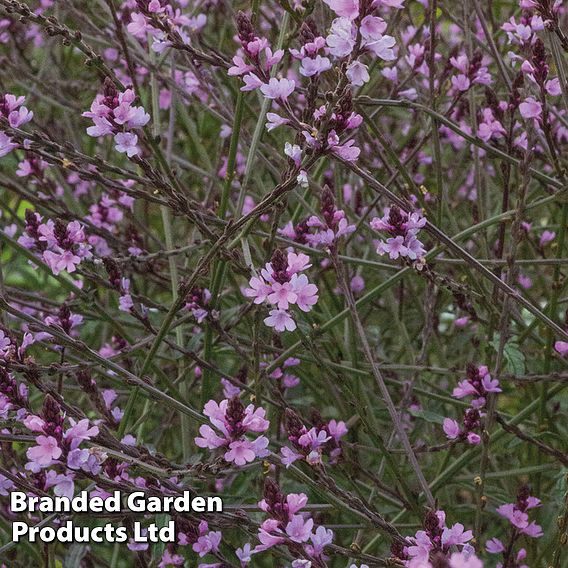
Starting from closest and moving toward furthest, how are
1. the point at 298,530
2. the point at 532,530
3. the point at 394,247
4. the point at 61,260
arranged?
the point at 298,530
the point at 394,247
the point at 61,260
the point at 532,530

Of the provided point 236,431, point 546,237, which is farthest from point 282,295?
point 546,237

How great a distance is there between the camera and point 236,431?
1271 mm

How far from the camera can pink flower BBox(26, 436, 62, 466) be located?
1.23 metres

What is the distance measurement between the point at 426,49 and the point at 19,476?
128 cm

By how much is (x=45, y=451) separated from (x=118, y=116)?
1.73ft

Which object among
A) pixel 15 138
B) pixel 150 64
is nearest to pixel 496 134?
pixel 150 64

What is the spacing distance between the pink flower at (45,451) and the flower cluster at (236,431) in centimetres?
20

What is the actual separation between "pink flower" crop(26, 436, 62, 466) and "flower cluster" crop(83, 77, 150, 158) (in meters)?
0.45

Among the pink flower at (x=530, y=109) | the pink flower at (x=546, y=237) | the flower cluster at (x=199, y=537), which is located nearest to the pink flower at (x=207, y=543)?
the flower cluster at (x=199, y=537)

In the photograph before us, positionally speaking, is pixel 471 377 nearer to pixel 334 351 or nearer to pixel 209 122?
pixel 334 351

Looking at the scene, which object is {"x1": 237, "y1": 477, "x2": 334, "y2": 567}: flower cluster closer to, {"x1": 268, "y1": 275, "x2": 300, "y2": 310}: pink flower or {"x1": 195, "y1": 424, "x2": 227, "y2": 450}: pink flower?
{"x1": 195, "y1": 424, "x2": 227, "y2": 450}: pink flower

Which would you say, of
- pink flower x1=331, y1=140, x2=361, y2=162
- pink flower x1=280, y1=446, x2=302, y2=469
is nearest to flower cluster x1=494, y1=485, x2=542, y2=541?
pink flower x1=280, y1=446, x2=302, y2=469

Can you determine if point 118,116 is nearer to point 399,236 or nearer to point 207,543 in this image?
point 399,236

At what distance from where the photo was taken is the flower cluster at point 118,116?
4.52ft
